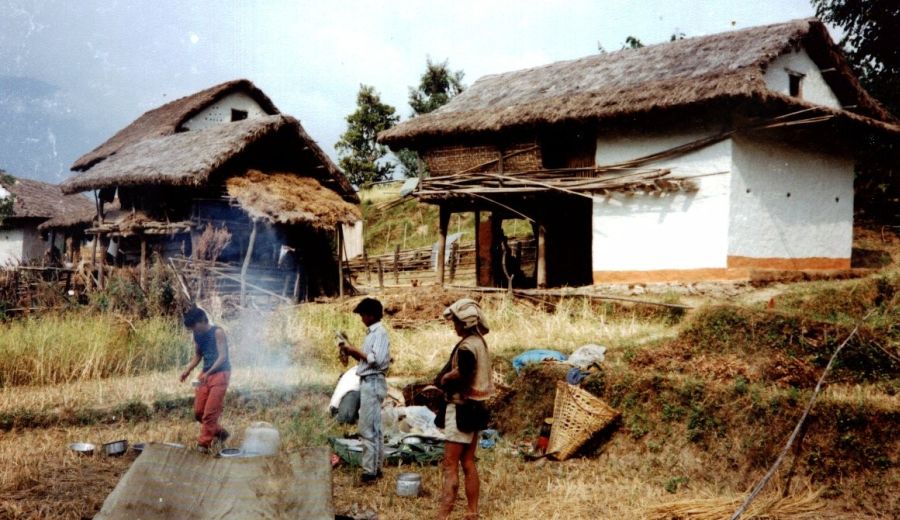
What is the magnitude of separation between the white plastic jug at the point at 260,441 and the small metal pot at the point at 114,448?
1.53 metres

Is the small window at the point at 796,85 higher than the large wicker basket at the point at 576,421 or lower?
higher

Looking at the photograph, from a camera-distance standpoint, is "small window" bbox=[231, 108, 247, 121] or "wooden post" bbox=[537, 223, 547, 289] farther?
"small window" bbox=[231, 108, 247, 121]

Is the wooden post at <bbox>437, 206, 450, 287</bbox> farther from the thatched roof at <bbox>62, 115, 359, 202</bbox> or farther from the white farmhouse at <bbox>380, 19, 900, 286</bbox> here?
the thatched roof at <bbox>62, 115, 359, 202</bbox>

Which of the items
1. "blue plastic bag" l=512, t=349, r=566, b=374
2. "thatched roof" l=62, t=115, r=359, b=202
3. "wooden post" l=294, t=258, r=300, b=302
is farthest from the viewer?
"wooden post" l=294, t=258, r=300, b=302

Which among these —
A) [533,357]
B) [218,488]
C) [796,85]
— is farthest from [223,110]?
[218,488]

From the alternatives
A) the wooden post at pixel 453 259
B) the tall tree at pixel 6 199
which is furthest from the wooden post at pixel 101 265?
the wooden post at pixel 453 259

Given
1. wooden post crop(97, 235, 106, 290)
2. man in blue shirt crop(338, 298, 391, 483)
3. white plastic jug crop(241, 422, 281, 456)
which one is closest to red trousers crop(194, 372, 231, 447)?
white plastic jug crop(241, 422, 281, 456)

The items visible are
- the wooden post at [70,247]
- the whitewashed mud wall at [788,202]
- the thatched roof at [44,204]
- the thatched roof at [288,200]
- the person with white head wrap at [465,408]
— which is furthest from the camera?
the thatched roof at [44,204]

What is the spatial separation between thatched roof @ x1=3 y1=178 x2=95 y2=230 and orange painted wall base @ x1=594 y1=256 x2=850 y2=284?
1980 cm

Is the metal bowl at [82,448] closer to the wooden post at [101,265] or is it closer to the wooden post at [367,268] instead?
the wooden post at [101,265]

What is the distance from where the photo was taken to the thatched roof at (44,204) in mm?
27375

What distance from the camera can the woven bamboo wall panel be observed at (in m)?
15.4

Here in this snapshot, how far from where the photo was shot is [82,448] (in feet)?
21.4

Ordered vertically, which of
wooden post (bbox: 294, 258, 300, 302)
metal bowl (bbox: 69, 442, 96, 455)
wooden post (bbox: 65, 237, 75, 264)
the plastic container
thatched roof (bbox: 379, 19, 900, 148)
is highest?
thatched roof (bbox: 379, 19, 900, 148)
